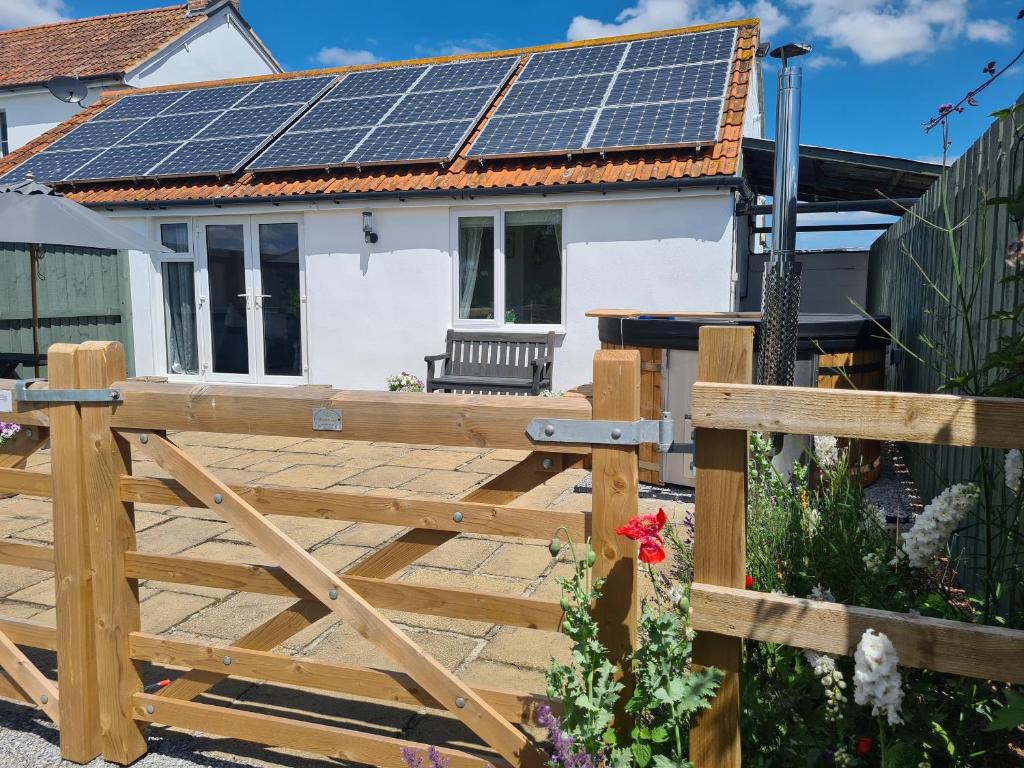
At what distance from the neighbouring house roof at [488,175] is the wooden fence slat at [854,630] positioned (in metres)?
7.35

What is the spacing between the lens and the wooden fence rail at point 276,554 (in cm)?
223

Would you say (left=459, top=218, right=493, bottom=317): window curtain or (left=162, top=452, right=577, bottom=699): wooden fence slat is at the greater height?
(left=459, top=218, right=493, bottom=317): window curtain

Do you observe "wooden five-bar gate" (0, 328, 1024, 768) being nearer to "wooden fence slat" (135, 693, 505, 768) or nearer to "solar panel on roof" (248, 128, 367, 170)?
"wooden fence slat" (135, 693, 505, 768)

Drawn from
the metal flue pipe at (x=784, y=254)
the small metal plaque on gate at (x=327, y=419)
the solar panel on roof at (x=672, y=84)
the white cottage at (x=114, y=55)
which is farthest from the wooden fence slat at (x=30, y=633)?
the white cottage at (x=114, y=55)

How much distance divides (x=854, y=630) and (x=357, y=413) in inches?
57.6

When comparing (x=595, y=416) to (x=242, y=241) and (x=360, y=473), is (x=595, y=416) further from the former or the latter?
(x=242, y=241)

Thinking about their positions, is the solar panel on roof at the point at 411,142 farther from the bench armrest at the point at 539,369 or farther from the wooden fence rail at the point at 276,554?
the wooden fence rail at the point at 276,554

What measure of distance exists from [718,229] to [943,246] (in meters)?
4.22

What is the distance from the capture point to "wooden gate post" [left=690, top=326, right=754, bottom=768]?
199 centimetres

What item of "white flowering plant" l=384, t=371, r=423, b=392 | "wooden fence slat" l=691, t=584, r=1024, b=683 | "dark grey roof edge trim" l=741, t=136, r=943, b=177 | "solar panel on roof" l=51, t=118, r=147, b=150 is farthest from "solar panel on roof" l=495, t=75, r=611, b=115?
"wooden fence slat" l=691, t=584, r=1024, b=683

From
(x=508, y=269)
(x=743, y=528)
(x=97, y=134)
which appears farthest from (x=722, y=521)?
(x=97, y=134)

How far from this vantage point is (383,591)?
8.05 feet

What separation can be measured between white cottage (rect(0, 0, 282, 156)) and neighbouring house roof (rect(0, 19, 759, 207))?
19.8 ft

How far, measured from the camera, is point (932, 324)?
5.01 m
